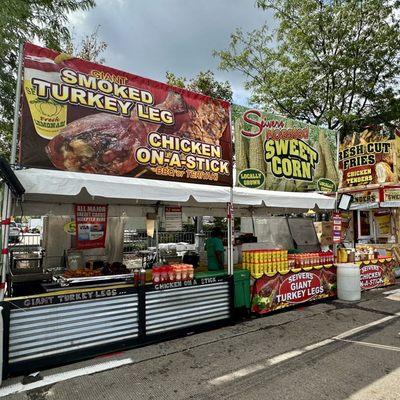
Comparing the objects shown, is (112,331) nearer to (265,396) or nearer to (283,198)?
(265,396)

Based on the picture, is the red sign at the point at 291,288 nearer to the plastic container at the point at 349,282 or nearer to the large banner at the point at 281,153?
the plastic container at the point at 349,282

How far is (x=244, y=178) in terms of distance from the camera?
729cm

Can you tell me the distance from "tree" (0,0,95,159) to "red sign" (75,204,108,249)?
11.9 ft

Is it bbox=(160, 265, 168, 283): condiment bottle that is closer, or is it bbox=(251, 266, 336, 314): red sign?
bbox=(160, 265, 168, 283): condiment bottle

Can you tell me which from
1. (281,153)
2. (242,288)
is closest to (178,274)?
(242,288)

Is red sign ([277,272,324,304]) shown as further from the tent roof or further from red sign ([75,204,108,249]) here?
red sign ([75,204,108,249])

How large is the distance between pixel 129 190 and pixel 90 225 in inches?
50.9

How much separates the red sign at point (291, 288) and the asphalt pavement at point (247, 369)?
62 cm

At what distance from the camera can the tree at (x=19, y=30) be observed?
247 inches

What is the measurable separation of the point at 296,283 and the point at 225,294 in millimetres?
2146

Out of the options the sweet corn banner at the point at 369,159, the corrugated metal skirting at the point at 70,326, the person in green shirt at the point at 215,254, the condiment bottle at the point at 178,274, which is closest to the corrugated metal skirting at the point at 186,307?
the condiment bottle at the point at 178,274

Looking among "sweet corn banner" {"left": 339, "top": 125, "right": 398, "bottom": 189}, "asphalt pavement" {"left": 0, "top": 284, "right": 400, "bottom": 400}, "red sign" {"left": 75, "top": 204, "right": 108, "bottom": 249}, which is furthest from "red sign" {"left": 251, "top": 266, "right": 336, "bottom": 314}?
"sweet corn banner" {"left": 339, "top": 125, "right": 398, "bottom": 189}

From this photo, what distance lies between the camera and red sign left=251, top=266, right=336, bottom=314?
6.81 m

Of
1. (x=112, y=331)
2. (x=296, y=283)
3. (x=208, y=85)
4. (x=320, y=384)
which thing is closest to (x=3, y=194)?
(x=112, y=331)
